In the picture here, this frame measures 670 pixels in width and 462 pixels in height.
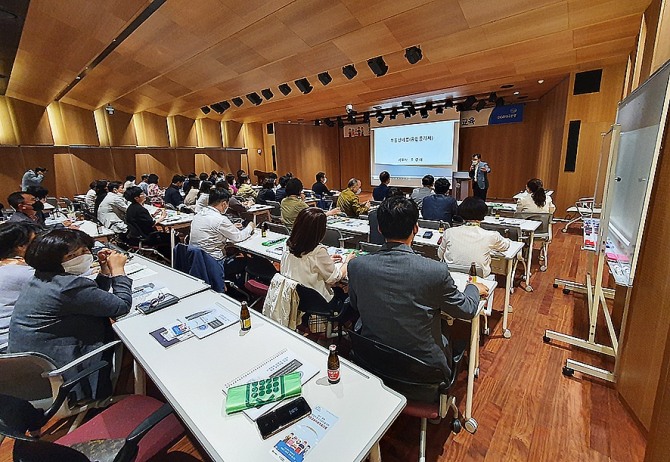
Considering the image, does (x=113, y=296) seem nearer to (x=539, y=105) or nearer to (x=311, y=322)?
(x=311, y=322)

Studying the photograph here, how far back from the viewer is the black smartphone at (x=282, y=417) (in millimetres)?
1084

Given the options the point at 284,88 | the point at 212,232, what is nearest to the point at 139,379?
the point at 212,232

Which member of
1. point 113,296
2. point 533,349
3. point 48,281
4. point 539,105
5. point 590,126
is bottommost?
point 533,349

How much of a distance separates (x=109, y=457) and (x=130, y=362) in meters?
1.53

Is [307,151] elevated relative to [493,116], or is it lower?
lower

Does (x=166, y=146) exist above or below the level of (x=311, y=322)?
above

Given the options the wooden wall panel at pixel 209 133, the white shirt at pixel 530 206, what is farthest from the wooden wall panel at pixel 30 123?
the white shirt at pixel 530 206

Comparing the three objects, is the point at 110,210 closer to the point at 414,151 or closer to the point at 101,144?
the point at 101,144

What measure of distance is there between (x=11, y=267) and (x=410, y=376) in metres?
2.51

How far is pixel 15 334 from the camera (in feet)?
→ 5.16

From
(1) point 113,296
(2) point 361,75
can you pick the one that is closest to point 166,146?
(2) point 361,75

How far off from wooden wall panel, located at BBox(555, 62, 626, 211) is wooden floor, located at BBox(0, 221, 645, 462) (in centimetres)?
528

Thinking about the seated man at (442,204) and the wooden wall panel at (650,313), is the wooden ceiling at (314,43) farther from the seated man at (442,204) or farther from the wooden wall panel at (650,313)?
the wooden wall panel at (650,313)

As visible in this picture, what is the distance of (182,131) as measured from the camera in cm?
1155
